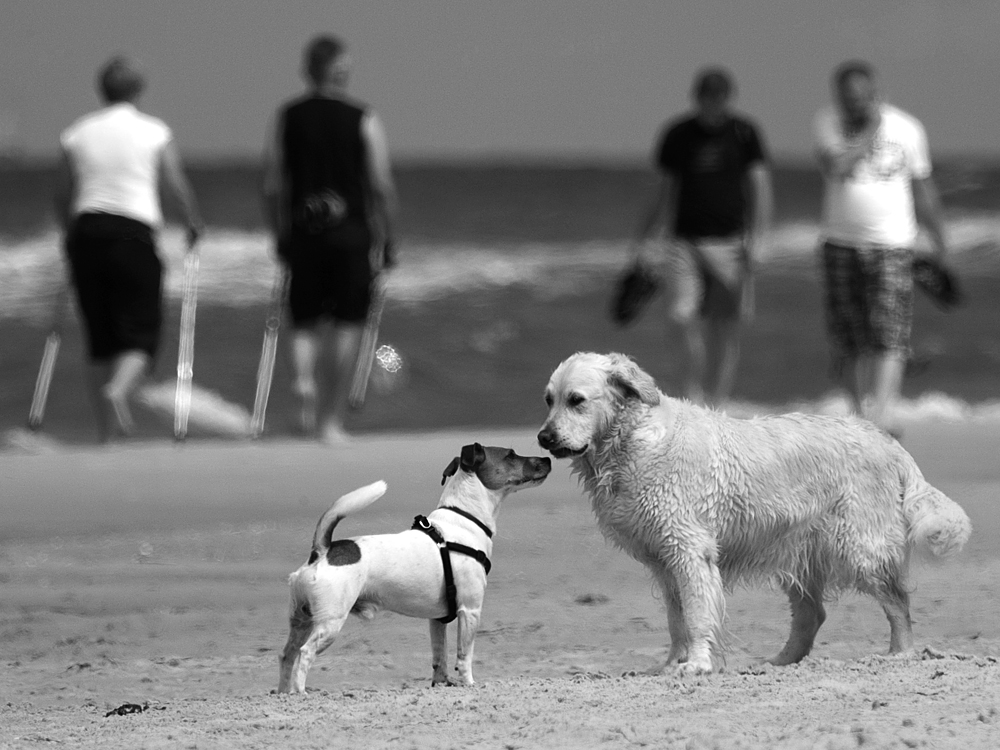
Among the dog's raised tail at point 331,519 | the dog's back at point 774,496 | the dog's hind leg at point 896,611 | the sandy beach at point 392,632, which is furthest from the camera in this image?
the dog's hind leg at point 896,611

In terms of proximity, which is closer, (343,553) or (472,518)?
(343,553)

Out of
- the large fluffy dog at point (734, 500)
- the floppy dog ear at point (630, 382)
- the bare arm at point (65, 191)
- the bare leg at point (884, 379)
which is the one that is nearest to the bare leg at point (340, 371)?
the bare arm at point (65, 191)

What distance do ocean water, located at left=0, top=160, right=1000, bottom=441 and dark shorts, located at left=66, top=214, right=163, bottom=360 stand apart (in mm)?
3586

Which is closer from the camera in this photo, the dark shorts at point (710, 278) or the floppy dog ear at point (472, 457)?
the floppy dog ear at point (472, 457)

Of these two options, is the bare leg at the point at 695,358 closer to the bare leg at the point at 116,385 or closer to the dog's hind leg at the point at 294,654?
the bare leg at the point at 116,385

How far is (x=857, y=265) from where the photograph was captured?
9641mm

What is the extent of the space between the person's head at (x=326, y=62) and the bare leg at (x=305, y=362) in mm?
1501

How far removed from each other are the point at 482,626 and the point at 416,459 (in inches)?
108

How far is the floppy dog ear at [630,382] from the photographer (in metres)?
5.74

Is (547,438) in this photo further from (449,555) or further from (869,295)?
(869,295)

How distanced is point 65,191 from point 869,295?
485cm

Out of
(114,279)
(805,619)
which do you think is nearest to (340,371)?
(114,279)

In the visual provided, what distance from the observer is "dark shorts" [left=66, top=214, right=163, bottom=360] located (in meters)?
9.65

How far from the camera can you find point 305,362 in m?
9.84
